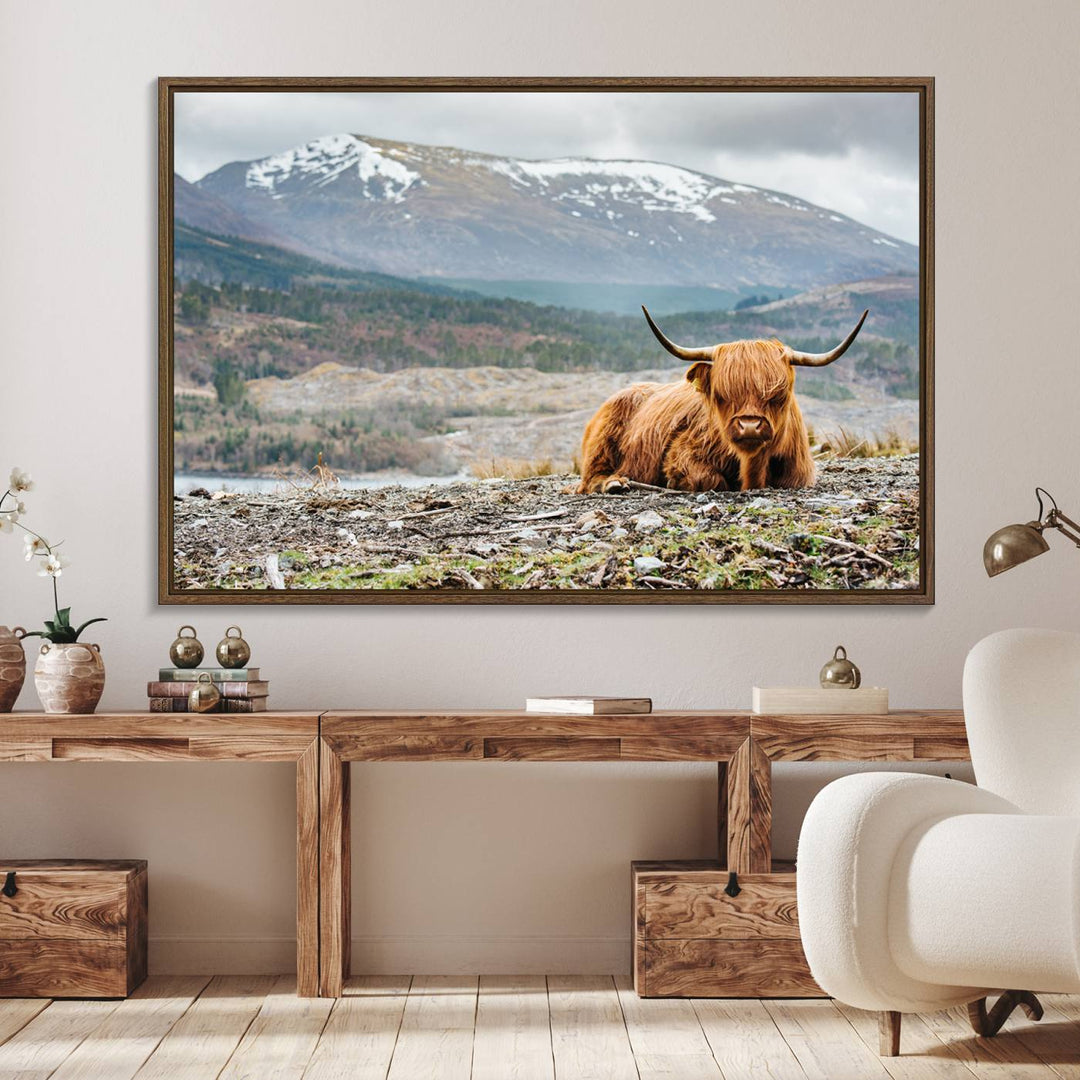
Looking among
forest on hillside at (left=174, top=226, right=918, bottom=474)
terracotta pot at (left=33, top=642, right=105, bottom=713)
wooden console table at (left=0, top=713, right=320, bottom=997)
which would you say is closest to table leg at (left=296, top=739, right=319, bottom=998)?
wooden console table at (left=0, top=713, right=320, bottom=997)

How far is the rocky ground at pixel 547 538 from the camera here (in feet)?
11.0

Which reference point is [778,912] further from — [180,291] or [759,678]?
[180,291]

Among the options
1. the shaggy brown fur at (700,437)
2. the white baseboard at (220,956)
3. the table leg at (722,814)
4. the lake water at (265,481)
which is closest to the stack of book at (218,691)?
the lake water at (265,481)

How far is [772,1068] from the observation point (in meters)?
2.47

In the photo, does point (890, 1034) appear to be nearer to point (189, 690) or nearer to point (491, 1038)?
point (491, 1038)

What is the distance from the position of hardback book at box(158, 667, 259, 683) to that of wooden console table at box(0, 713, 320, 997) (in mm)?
111

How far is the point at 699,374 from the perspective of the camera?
11.2 feet

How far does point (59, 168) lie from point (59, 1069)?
2233mm

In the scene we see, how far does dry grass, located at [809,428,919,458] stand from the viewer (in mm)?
3393

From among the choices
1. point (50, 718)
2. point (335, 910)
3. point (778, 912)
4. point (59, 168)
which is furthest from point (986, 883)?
point (59, 168)

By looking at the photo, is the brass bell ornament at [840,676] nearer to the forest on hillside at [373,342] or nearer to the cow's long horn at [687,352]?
the forest on hillside at [373,342]

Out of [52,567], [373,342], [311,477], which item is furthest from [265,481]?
[52,567]

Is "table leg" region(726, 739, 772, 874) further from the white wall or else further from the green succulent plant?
the green succulent plant

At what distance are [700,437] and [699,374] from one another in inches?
6.8
